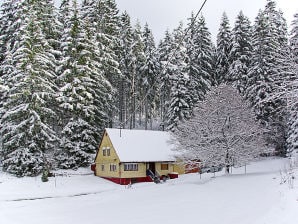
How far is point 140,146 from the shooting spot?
37.7 m

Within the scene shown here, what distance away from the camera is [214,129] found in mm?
27281

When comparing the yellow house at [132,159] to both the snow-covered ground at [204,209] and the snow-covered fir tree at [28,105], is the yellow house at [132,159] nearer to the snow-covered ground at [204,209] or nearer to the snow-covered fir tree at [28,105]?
the snow-covered fir tree at [28,105]

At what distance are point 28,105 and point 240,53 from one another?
94.3 ft

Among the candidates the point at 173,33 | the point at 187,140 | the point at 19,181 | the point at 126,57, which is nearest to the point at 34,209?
the point at 19,181

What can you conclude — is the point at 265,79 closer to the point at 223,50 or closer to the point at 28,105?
the point at 223,50

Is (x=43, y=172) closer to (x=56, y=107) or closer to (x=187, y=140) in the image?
(x=56, y=107)

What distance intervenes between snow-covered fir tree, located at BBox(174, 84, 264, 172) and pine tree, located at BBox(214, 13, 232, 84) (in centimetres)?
1811

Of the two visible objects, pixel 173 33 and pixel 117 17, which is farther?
pixel 173 33

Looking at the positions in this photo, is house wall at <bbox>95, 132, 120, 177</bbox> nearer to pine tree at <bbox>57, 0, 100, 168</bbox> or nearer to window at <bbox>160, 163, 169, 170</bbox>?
pine tree at <bbox>57, 0, 100, 168</bbox>

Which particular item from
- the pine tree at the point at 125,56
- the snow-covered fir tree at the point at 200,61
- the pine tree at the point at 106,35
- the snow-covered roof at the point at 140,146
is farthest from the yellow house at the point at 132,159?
the pine tree at the point at 125,56

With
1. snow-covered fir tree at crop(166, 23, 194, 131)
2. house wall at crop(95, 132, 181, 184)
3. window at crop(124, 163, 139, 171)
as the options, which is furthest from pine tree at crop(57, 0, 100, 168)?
snow-covered fir tree at crop(166, 23, 194, 131)

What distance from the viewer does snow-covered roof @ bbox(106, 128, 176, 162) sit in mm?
35469

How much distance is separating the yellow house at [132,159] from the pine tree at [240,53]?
43.7ft

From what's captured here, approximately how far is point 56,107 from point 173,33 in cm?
3266
